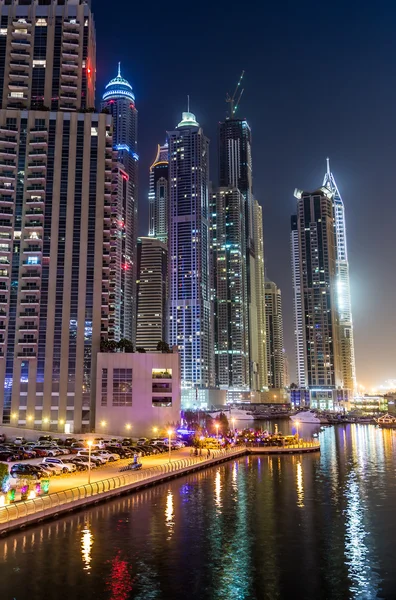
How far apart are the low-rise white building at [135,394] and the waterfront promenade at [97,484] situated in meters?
20.5

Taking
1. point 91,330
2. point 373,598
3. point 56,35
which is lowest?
point 373,598

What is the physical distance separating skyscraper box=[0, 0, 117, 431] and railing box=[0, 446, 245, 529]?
46359mm

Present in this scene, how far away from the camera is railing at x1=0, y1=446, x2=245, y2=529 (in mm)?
46081

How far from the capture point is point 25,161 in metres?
129

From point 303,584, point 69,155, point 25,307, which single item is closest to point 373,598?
point 303,584

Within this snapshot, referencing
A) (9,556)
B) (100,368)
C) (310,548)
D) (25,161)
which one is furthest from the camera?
(25,161)

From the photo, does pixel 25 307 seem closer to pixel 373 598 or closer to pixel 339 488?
pixel 339 488

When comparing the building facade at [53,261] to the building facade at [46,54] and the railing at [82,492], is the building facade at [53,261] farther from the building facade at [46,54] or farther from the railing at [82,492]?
the railing at [82,492]

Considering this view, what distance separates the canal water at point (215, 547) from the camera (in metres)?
33.1

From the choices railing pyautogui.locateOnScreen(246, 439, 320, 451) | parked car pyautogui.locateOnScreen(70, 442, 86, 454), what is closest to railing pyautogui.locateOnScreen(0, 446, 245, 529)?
parked car pyautogui.locateOnScreen(70, 442, 86, 454)

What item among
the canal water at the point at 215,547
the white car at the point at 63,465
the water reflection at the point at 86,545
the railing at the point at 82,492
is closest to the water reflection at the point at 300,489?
the canal water at the point at 215,547

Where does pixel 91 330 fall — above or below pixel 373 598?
above

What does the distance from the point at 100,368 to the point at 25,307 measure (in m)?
22.1

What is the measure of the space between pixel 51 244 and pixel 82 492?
80.0m
